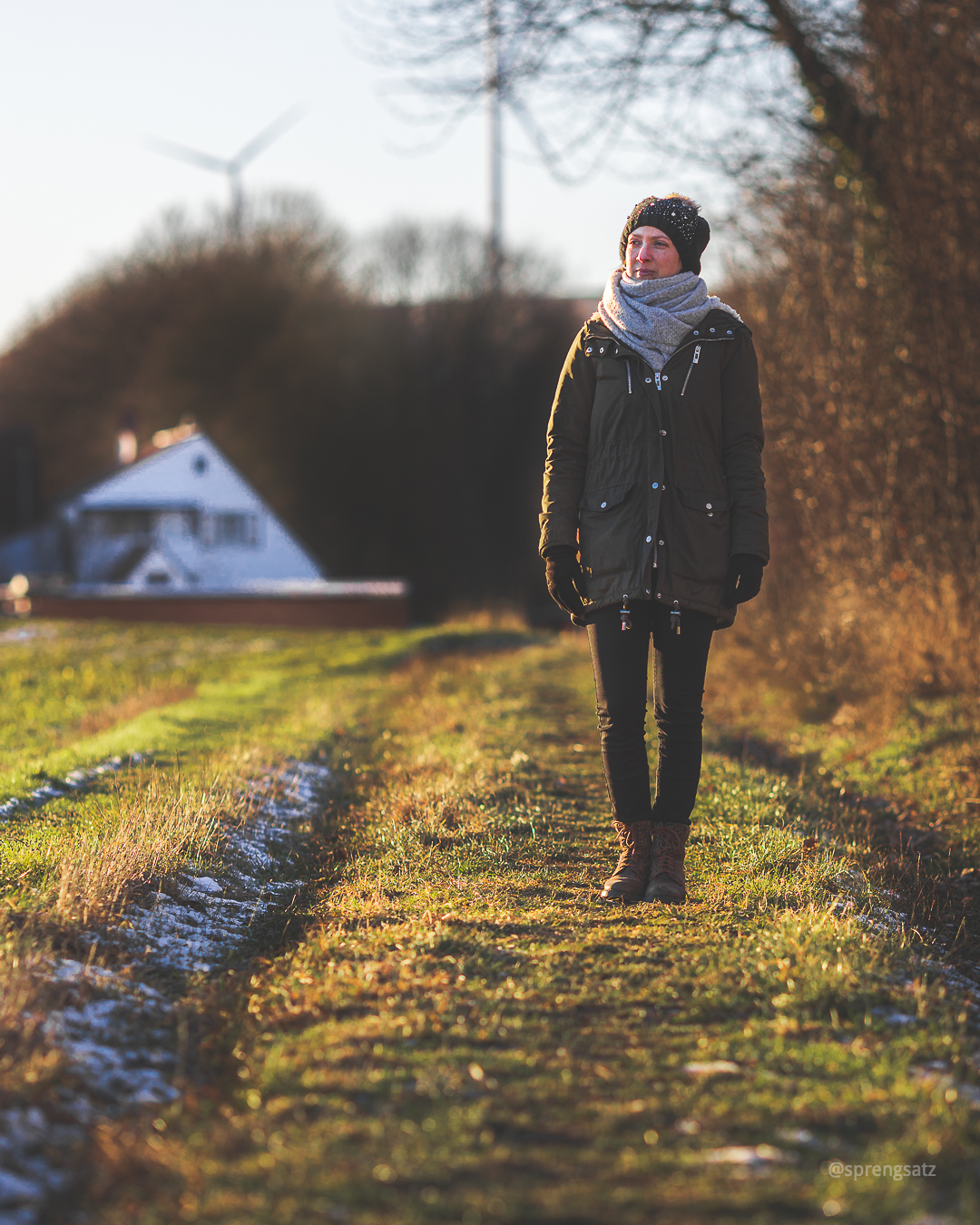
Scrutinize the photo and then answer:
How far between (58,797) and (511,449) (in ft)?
143

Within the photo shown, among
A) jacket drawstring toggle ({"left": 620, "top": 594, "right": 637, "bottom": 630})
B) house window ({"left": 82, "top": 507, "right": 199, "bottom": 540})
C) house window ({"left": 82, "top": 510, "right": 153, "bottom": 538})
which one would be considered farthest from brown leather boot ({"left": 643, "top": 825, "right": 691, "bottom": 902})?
house window ({"left": 82, "top": 510, "right": 153, "bottom": 538})

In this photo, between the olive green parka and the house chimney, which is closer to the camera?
the olive green parka

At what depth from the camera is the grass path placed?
234 centimetres

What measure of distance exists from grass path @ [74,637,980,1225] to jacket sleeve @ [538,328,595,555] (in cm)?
134

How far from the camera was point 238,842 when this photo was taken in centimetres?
516

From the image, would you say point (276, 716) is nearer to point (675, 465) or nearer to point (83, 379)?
point (675, 465)

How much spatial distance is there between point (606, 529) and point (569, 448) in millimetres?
326

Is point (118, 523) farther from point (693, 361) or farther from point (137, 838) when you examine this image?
point (693, 361)

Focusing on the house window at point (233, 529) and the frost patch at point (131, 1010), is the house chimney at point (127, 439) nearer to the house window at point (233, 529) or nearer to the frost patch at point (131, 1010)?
the house window at point (233, 529)

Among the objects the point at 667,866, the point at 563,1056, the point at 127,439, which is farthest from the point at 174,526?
the point at 563,1056

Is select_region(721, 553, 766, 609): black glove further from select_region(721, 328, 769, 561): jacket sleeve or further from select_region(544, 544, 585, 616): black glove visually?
select_region(544, 544, 585, 616): black glove

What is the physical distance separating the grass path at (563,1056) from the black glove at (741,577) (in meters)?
1.07

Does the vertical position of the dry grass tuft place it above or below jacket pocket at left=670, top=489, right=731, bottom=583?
below

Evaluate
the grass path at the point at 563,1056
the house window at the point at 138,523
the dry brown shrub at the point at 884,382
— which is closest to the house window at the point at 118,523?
the house window at the point at 138,523
